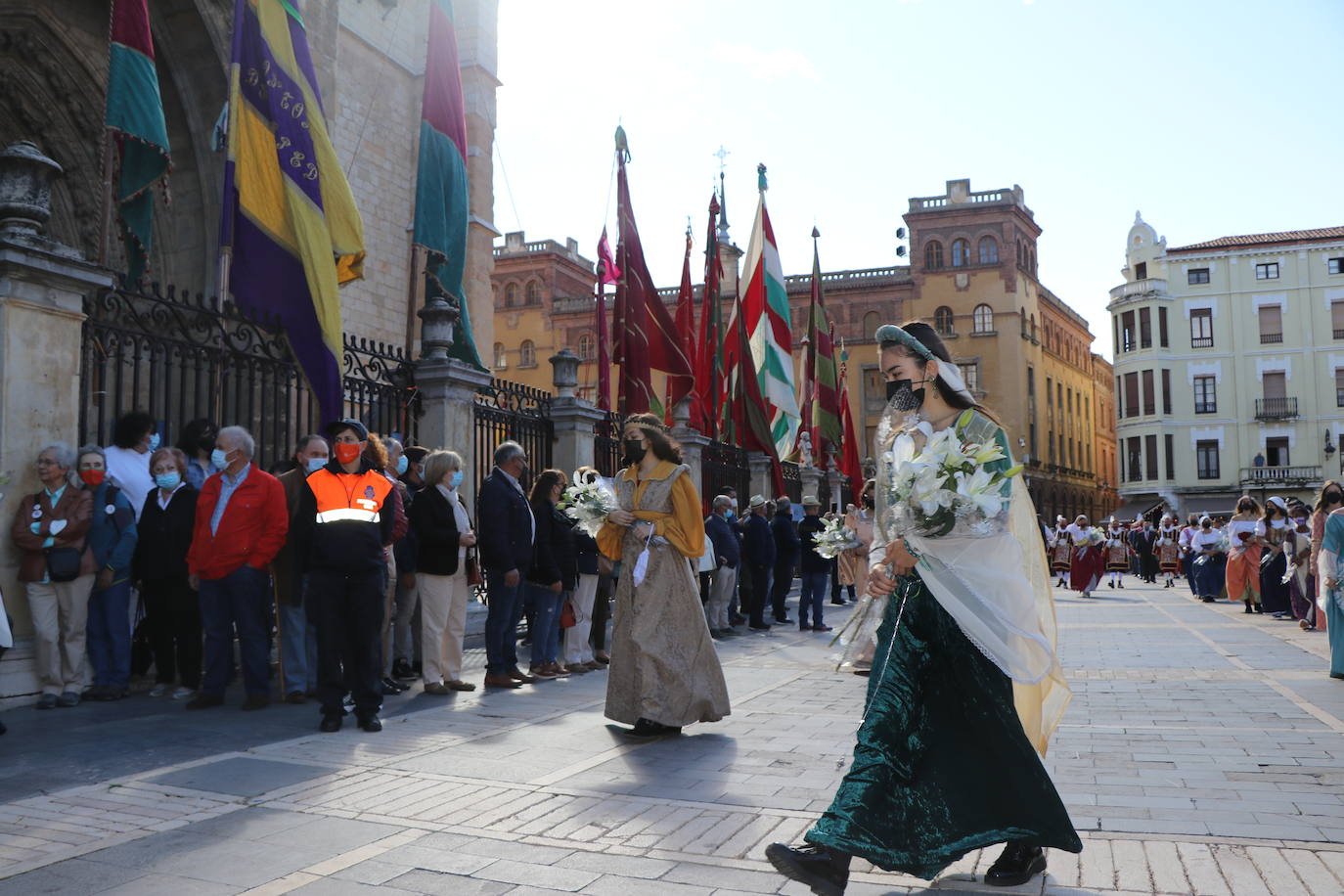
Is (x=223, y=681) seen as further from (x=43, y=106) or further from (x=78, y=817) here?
(x=43, y=106)

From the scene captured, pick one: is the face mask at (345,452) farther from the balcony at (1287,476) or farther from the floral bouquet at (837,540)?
the balcony at (1287,476)

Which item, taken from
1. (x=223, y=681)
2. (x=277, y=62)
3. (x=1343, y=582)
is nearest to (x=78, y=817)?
(x=223, y=681)

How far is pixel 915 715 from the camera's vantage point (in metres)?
4.00

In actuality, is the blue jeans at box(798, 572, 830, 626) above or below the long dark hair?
below

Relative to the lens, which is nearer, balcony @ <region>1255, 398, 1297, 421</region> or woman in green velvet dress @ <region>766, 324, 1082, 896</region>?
woman in green velvet dress @ <region>766, 324, 1082, 896</region>

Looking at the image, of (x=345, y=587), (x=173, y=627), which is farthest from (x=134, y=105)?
(x=345, y=587)

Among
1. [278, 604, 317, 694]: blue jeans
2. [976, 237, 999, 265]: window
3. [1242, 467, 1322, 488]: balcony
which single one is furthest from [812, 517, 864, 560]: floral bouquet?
[1242, 467, 1322, 488]: balcony

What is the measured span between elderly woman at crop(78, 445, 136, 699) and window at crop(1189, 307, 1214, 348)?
61735mm

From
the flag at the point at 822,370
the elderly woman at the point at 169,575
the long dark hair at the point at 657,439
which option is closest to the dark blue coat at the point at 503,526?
the long dark hair at the point at 657,439

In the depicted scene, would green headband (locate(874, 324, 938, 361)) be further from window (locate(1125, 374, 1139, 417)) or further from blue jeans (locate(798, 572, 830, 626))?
window (locate(1125, 374, 1139, 417))

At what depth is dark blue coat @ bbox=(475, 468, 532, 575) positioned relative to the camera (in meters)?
8.80

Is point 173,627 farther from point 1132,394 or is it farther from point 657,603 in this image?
point 1132,394

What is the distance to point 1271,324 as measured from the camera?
58.8 m

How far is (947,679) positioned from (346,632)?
14.1ft
